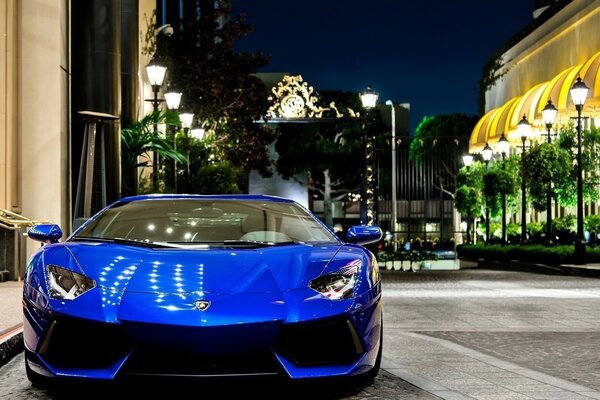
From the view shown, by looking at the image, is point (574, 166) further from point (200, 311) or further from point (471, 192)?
point (200, 311)

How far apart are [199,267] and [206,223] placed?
2.01 meters

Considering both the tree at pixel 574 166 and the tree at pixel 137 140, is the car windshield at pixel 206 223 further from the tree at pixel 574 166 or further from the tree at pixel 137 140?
the tree at pixel 574 166

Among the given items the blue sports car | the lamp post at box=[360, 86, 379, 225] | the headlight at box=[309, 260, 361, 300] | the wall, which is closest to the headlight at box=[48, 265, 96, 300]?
the blue sports car

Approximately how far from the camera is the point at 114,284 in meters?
6.27

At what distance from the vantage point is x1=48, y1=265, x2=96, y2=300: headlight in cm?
631

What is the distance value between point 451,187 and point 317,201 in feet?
36.7

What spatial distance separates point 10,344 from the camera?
9.09 m

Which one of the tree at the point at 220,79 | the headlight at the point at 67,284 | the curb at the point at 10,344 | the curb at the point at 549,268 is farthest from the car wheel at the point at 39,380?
the tree at the point at 220,79

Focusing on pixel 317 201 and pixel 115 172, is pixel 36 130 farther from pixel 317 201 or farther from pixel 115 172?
pixel 317 201

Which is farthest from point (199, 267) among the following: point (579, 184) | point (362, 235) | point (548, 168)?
point (548, 168)

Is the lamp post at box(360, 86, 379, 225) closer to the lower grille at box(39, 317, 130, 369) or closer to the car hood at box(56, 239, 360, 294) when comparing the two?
the car hood at box(56, 239, 360, 294)

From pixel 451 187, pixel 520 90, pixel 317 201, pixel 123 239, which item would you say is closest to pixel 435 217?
pixel 451 187

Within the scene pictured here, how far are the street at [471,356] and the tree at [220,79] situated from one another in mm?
25181

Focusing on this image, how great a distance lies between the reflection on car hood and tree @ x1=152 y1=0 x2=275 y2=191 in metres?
34.7
